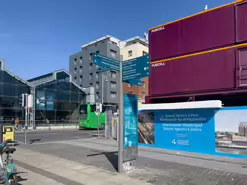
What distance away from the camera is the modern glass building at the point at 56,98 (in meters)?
34.0

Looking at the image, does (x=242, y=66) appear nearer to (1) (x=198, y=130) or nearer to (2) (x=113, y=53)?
(1) (x=198, y=130)

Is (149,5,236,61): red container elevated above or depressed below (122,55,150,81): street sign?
above

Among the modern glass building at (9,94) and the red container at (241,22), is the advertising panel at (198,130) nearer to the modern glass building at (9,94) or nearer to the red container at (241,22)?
the red container at (241,22)

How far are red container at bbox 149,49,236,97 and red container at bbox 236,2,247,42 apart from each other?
0.77 m

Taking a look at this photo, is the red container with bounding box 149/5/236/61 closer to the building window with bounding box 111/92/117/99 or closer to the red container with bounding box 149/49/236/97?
the red container with bounding box 149/49/236/97

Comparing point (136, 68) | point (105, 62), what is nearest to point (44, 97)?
point (105, 62)

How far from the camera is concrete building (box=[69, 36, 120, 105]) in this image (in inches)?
2221

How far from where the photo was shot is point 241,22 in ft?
38.9

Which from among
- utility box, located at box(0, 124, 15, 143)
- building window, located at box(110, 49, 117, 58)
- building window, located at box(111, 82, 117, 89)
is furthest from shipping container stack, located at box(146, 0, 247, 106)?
building window, located at box(110, 49, 117, 58)

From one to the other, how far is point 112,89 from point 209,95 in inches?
1797

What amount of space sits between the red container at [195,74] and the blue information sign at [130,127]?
608cm

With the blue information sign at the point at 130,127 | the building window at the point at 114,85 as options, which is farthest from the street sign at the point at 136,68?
the building window at the point at 114,85

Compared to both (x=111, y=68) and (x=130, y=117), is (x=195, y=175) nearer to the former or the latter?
(x=130, y=117)

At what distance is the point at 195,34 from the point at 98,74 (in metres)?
47.0
